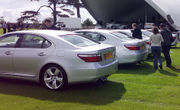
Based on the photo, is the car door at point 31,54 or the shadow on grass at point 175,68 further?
the shadow on grass at point 175,68

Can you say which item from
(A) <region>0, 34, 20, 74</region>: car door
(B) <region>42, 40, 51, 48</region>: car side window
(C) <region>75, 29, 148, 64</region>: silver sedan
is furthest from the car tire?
(C) <region>75, 29, 148, 64</region>: silver sedan

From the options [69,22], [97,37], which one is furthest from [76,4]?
[97,37]

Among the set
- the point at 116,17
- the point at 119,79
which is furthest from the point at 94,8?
the point at 119,79

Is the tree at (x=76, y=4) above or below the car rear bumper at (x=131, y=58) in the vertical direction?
above

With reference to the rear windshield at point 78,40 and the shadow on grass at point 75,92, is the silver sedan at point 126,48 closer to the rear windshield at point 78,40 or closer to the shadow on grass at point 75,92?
the shadow on grass at point 75,92

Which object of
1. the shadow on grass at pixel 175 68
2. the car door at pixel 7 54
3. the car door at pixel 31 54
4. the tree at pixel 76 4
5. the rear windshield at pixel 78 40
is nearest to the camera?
the car door at pixel 31 54

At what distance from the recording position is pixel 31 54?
5.90 meters

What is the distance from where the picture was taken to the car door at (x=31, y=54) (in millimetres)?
5812

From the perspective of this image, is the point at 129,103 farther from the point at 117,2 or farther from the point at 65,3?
the point at 117,2

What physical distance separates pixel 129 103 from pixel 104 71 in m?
1.06

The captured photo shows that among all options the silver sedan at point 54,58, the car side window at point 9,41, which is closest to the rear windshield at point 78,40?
the silver sedan at point 54,58

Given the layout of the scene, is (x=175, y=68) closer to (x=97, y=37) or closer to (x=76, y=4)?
(x=97, y=37)

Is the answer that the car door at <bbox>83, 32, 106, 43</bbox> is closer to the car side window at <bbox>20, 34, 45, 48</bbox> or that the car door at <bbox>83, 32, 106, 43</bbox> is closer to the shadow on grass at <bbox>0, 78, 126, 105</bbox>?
the shadow on grass at <bbox>0, 78, 126, 105</bbox>

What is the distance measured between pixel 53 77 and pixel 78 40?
1.15 meters
